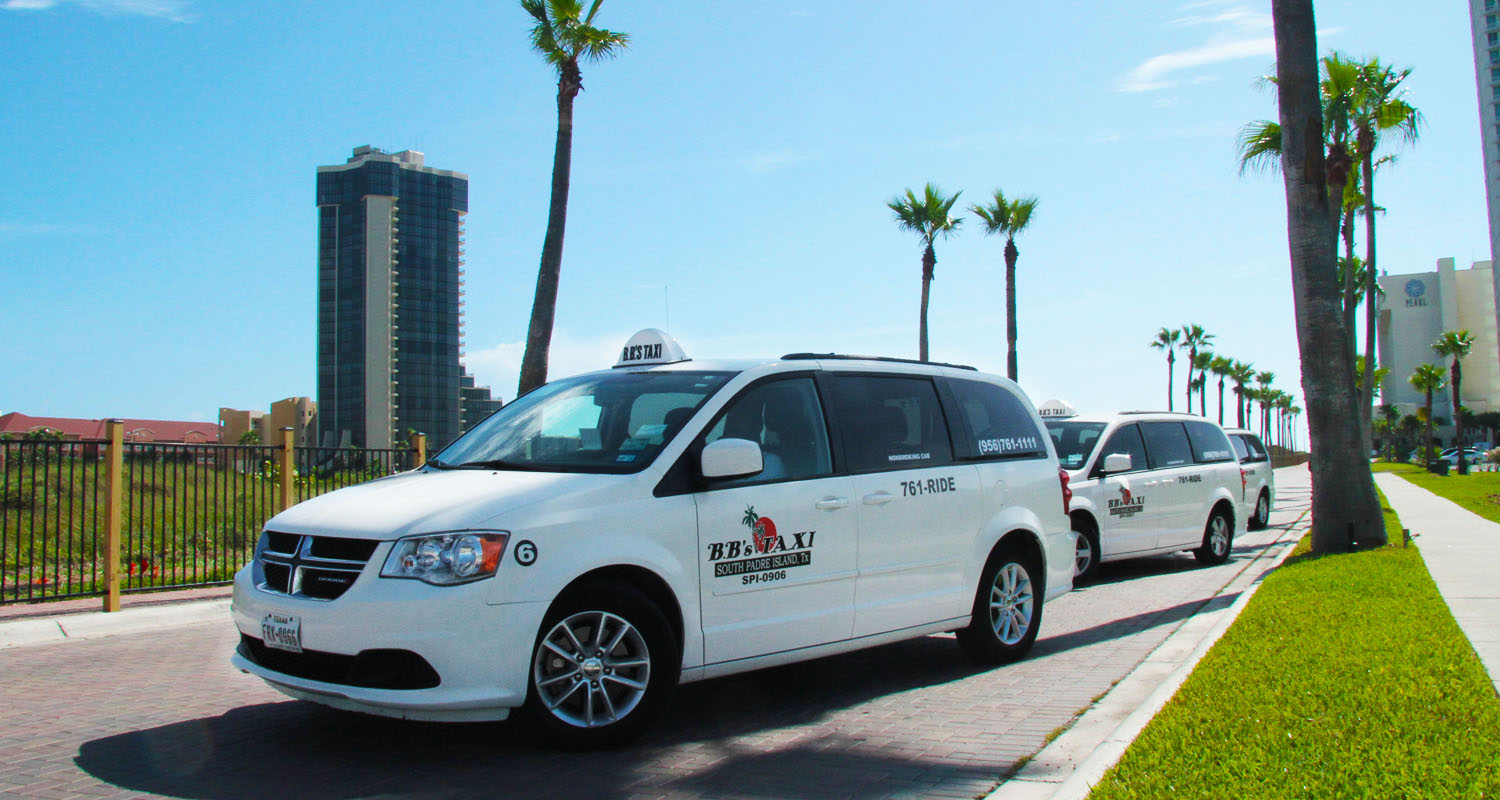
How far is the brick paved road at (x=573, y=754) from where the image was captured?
4832 mm

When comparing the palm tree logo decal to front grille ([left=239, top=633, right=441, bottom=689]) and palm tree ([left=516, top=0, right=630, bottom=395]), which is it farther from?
palm tree ([left=516, top=0, right=630, bottom=395])

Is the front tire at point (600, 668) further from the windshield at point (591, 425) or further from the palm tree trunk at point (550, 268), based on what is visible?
the palm tree trunk at point (550, 268)

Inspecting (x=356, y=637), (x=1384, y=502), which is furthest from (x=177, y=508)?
(x=1384, y=502)

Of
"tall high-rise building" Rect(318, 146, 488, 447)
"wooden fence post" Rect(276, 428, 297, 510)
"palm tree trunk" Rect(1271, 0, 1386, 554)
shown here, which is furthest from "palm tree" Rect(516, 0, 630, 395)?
"tall high-rise building" Rect(318, 146, 488, 447)

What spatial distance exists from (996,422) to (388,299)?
496ft

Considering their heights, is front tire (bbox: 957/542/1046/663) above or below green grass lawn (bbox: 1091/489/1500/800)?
above

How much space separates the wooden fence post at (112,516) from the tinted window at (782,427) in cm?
696

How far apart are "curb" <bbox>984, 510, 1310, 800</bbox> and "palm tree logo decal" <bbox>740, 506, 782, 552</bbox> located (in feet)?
5.47

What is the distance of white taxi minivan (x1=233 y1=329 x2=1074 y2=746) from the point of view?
16.0 feet

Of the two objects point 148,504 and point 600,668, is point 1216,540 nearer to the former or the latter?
point 600,668

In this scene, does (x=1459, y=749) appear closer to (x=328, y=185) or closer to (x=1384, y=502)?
(x=1384, y=502)

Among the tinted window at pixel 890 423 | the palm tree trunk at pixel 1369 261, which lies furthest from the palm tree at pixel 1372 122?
the tinted window at pixel 890 423

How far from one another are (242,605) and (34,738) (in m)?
1.49

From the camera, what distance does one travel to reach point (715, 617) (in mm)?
5684
